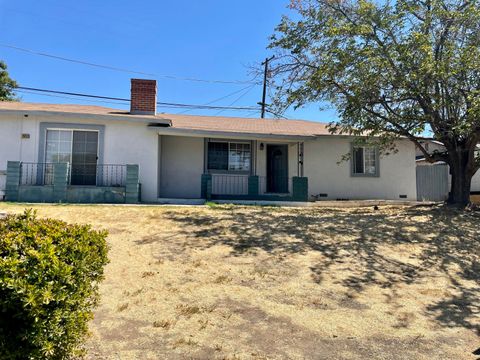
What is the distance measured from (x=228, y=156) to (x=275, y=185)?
92.4 inches

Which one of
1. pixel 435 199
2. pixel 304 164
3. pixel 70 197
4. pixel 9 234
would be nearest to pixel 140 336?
pixel 9 234

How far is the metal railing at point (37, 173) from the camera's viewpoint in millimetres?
11453

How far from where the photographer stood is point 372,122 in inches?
421

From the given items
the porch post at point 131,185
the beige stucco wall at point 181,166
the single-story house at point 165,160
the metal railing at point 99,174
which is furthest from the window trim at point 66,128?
the beige stucco wall at point 181,166

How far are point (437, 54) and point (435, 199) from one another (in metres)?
10.1

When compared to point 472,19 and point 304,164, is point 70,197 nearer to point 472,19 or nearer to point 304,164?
point 304,164

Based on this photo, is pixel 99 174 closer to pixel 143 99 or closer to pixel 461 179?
pixel 143 99

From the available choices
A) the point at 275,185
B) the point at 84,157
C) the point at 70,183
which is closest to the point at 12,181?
the point at 70,183

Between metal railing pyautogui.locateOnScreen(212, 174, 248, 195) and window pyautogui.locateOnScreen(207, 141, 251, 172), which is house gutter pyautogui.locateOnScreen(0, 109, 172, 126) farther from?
metal railing pyautogui.locateOnScreen(212, 174, 248, 195)

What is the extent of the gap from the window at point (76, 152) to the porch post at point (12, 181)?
96cm

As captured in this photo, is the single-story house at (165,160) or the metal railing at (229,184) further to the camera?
the metal railing at (229,184)

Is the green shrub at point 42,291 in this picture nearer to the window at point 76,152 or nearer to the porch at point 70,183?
the porch at point 70,183

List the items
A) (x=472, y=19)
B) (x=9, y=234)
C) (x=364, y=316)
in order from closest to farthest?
(x=9, y=234), (x=364, y=316), (x=472, y=19)

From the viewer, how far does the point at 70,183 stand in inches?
462
